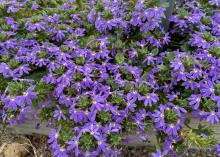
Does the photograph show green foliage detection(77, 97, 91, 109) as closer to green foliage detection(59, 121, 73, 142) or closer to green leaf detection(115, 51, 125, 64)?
green foliage detection(59, 121, 73, 142)

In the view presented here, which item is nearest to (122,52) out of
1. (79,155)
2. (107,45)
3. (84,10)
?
(107,45)

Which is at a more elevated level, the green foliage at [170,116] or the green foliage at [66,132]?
the green foliage at [170,116]

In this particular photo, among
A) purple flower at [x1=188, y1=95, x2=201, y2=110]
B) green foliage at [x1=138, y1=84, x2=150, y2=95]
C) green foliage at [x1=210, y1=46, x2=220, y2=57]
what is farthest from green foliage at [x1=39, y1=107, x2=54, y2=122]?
green foliage at [x1=210, y1=46, x2=220, y2=57]

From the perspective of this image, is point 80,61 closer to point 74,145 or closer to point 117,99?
point 117,99

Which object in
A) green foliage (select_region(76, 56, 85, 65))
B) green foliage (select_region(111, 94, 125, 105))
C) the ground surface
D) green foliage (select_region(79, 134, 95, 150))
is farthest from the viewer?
the ground surface

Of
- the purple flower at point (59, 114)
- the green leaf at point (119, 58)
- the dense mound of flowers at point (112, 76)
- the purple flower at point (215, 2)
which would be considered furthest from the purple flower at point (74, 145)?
the purple flower at point (215, 2)

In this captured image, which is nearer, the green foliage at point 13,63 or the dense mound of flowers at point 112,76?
the dense mound of flowers at point 112,76

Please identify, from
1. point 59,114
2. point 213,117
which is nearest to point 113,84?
point 59,114

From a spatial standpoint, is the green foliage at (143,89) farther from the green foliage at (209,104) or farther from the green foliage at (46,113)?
the green foliage at (46,113)

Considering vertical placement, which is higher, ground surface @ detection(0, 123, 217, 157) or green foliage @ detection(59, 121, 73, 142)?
green foliage @ detection(59, 121, 73, 142)
